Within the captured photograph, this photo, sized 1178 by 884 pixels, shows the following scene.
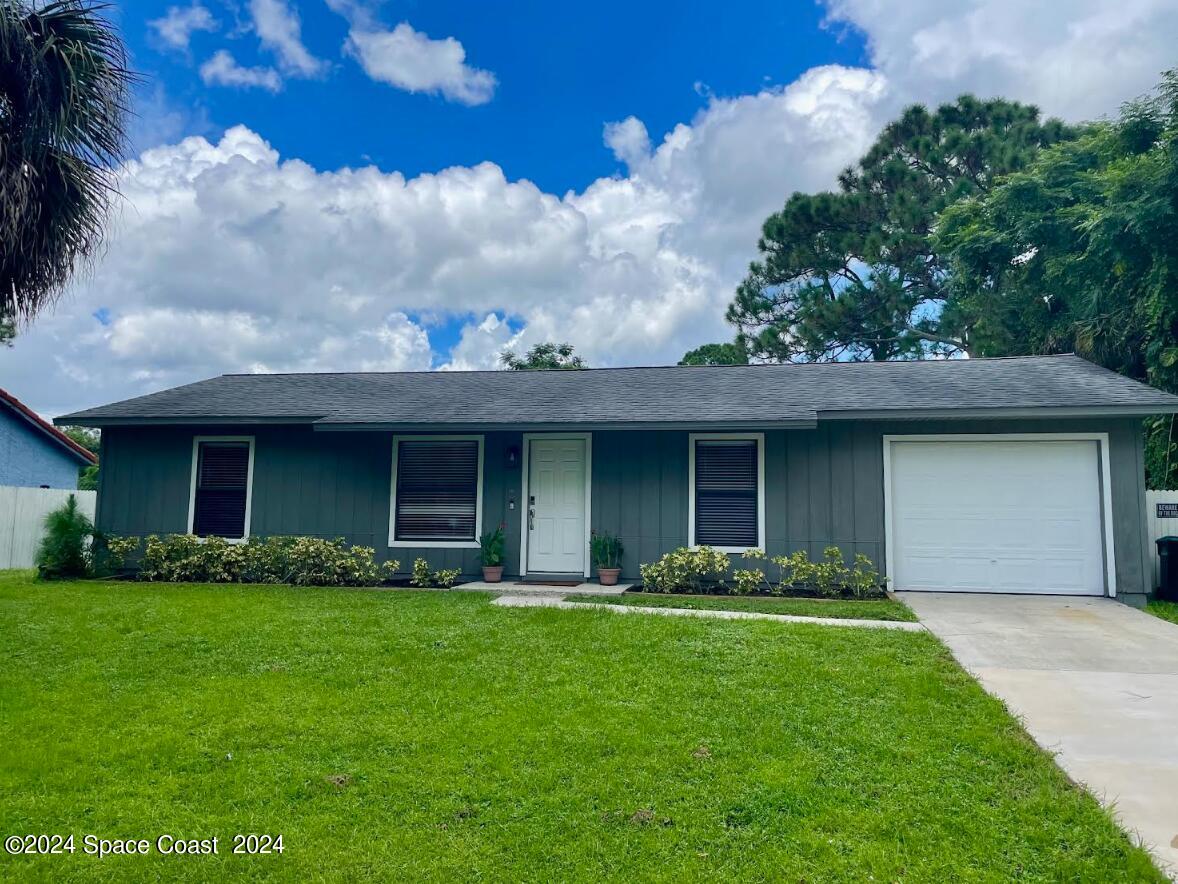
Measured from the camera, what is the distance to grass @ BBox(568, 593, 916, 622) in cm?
693

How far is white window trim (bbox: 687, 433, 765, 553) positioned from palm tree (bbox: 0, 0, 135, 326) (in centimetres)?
660

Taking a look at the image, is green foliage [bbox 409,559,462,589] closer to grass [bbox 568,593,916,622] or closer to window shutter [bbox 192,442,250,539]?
grass [bbox 568,593,916,622]

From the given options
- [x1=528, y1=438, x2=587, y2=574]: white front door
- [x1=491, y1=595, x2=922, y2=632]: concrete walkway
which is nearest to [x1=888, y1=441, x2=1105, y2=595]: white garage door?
[x1=491, y1=595, x2=922, y2=632]: concrete walkway

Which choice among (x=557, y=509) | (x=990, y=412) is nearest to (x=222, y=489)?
(x=557, y=509)

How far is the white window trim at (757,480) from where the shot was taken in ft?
28.8

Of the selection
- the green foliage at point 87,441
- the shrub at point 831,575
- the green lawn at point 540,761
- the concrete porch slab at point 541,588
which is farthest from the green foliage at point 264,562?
the green foliage at point 87,441

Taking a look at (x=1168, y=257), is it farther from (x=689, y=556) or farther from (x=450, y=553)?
(x=450, y=553)

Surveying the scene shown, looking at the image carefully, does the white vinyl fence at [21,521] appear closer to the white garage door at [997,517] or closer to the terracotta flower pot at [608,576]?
the terracotta flower pot at [608,576]

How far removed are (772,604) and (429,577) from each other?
4.31 m

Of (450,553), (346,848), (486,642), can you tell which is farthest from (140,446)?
(346,848)

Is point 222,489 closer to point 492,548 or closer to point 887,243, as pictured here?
point 492,548

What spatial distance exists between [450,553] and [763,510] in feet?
13.6

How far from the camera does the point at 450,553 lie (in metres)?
9.51

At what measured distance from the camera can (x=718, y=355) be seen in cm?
2769
